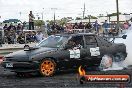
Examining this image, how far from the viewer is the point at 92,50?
1270 cm

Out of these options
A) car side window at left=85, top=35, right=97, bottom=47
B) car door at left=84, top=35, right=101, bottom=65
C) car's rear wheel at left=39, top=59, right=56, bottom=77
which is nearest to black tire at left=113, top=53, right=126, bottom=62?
car door at left=84, top=35, right=101, bottom=65

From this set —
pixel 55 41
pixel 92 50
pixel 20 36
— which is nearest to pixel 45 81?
pixel 55 41

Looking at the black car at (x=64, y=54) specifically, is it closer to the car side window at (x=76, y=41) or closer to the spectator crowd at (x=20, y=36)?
the car side window at (x=76, y=41)

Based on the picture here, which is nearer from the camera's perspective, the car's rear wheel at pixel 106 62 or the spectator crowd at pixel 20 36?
the car's rear wheel at pixel 106 62

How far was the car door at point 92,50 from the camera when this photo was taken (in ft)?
41.4

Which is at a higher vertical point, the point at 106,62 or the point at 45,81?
the point at 106,62

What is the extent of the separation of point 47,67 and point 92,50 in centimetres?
192

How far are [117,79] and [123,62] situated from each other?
369 inches

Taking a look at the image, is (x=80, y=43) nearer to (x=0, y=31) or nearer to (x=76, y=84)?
(x=76, y=84)

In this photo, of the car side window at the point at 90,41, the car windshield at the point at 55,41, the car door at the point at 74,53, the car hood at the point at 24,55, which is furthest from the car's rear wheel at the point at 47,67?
the car side window at the point at 90,41

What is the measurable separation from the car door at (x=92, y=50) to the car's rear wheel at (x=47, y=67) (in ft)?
4.45

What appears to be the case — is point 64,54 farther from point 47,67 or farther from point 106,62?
point 106,62

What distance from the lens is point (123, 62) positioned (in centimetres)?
1381

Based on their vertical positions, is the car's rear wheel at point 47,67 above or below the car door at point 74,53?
below
